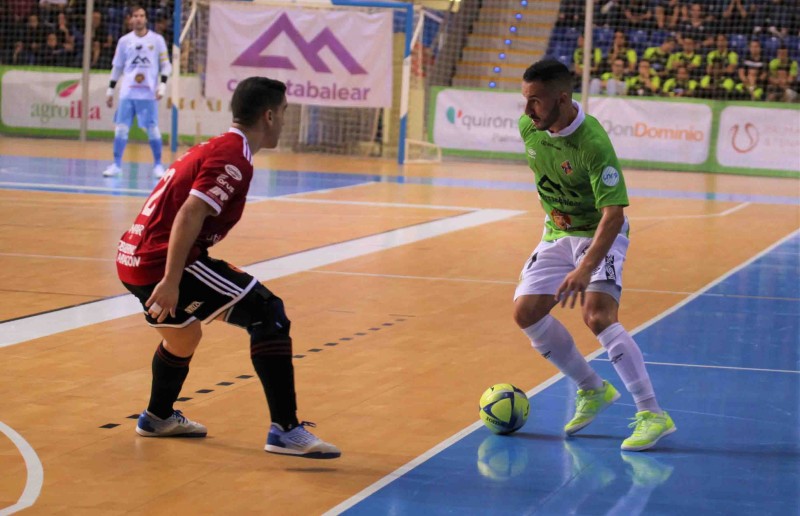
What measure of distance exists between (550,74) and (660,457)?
5.15ft

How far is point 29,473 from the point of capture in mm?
4367

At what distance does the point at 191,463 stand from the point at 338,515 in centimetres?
82

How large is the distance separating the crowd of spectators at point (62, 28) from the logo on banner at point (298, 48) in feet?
15.7

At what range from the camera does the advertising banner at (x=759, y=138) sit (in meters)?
22.6

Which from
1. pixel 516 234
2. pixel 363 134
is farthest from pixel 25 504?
pixel 363 134

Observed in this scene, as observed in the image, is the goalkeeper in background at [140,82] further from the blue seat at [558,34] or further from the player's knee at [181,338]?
the player's knee at [181,338]

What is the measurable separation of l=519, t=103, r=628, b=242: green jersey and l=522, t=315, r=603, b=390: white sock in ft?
1.26

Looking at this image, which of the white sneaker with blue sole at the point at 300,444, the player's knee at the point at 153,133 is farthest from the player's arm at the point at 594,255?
the player's knee at the point at 153,133

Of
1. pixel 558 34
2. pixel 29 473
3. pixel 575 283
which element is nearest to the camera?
pixel 29 473

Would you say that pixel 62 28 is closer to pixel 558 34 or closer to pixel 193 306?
pixel 558 34

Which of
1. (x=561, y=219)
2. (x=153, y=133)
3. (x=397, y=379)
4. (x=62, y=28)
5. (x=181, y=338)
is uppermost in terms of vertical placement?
(x=62, y=28)

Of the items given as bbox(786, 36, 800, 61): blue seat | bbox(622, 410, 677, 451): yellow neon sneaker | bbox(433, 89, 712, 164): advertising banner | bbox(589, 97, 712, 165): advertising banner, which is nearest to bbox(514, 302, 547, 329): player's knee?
bbox(622, 410, 677, 451): yellow neon sneaker

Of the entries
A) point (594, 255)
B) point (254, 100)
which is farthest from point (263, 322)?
point (594, 255)

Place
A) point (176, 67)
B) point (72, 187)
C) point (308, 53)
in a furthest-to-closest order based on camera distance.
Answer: point (176, 67) < point (308, 53) < point (72, 187)
